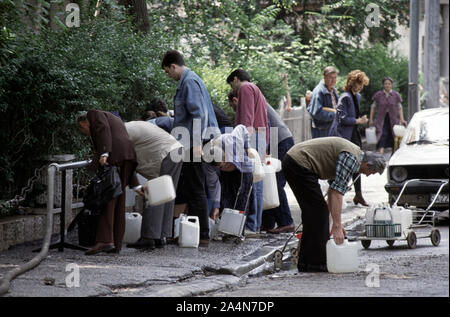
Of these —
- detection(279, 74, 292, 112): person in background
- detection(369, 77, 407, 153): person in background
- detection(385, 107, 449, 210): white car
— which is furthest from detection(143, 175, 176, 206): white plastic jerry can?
detection(369, 77, 407, 153): person in background

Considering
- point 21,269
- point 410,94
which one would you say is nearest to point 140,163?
point 21,269

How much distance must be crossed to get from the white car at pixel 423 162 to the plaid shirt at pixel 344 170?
15.5ft

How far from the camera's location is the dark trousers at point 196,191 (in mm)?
11484

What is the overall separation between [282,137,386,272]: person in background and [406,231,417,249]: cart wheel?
2305 millimetres

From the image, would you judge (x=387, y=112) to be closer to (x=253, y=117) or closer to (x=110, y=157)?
(x=253, y=117)

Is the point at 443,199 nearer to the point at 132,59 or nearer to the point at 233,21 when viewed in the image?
the point at 132,59

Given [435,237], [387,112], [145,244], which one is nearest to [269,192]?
[435,237]

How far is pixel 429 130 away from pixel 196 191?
5725 millimetres

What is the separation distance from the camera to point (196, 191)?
11.5 m

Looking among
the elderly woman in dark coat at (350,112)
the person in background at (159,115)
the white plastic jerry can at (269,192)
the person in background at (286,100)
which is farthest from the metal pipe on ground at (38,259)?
the person in background at (286,100)

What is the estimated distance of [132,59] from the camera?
14.3 metres

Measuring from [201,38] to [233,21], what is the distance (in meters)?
1.41

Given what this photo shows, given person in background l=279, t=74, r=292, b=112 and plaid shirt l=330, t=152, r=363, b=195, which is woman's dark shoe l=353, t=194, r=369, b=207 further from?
plaid shirt l=330, t=152, r=363, b=195

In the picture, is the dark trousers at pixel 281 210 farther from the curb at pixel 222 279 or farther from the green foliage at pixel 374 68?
the green foliage at pixel 374 68
